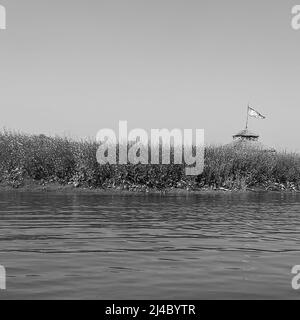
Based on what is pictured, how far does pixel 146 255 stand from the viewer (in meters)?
13.6

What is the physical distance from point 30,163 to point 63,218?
25199 mm

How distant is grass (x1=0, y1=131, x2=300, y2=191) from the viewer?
44719 mm

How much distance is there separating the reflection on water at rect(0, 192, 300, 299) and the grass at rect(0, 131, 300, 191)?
21.0 m

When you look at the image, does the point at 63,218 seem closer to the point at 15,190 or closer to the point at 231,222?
the point at 231,222

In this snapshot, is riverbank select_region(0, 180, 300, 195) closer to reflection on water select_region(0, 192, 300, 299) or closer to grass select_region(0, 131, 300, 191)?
grass select_region(0, 131, 300, 191)

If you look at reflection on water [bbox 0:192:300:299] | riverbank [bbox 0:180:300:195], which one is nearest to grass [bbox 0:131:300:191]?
riverbank [bbox 0:180:300:195]

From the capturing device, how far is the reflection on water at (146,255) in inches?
397

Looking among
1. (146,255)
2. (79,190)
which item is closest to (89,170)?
(79,190)

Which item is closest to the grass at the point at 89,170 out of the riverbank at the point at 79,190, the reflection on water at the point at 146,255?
the riverbank at the point at 79,190

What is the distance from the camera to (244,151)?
2199 inches

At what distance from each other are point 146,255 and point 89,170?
3148 centimetres
